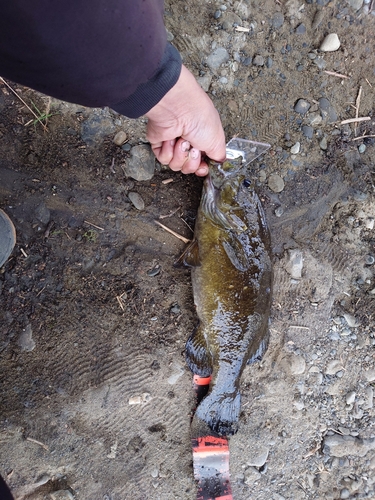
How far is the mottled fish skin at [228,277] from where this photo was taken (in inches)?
127

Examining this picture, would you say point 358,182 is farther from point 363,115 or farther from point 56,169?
point 56,169

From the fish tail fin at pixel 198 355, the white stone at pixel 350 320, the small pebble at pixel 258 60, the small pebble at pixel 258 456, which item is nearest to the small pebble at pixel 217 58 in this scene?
the small pebble at pixel 258 60

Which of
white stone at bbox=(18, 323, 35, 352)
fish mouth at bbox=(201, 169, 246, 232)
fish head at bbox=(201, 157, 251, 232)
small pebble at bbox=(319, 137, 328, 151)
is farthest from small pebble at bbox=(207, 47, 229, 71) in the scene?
white stone at bbox=(18, 323, 35, 352)

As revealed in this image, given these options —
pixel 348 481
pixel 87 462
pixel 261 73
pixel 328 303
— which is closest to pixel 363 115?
pixel 261 73

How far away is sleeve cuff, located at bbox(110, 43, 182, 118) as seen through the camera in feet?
7.03

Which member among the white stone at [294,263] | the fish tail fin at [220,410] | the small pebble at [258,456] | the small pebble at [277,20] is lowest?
the small pebble at [258,456]

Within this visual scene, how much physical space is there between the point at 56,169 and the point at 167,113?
1.22 meters

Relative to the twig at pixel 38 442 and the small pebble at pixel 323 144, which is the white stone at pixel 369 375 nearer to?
the small pebble at pixel 323 144

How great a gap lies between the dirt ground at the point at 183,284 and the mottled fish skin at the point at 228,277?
0.25m

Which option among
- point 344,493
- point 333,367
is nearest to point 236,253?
point 333,367

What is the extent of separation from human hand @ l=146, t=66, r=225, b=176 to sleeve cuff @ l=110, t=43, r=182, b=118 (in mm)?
187

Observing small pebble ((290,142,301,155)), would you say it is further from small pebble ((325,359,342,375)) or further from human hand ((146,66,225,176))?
small pebble ((325,359,342,375))

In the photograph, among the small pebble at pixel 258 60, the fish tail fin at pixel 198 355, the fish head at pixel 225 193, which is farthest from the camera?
→ the small pebble at pixel 258 60

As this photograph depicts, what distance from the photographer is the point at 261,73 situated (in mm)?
3576
